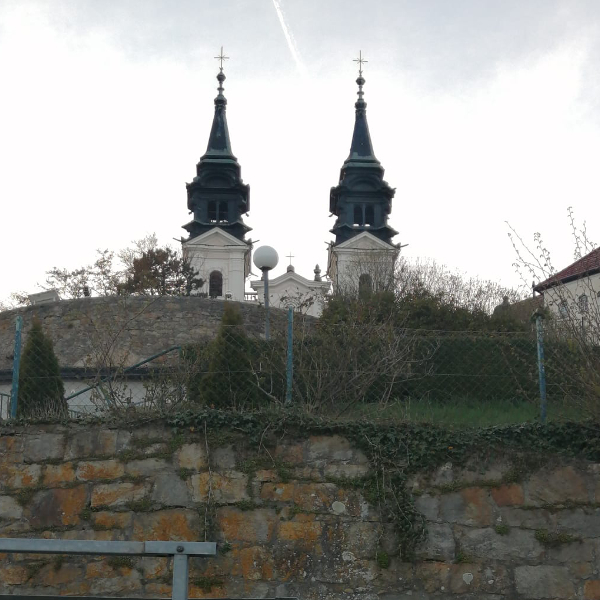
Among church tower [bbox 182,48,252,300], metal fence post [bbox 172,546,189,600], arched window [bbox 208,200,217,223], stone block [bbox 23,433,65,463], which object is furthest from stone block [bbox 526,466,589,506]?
arched window [bbox 208,200,217,223]

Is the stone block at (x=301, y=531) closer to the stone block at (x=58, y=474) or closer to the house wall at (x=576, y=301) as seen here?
the stone block at (x=58, y=474)

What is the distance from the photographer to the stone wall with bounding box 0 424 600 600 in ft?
20.6

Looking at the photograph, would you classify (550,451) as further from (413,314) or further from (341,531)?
(413,314)

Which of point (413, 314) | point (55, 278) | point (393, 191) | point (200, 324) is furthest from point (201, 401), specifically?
point (393, 191)

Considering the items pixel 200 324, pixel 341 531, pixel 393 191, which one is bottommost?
pixel 341 531

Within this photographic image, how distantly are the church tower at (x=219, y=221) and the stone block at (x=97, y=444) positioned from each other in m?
40.8

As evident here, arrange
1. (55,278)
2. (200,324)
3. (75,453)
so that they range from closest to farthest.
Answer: (75,453) → (200,324) → (55,278)

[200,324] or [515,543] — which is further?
[200,324]

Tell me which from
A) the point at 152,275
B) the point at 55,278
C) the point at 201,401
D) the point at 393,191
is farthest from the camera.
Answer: the point at 393,191

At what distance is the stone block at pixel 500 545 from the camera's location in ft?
20.7

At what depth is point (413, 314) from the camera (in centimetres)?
1371

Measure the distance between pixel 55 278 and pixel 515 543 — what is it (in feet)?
102

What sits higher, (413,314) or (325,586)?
(413,314)

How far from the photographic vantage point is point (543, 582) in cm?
626
